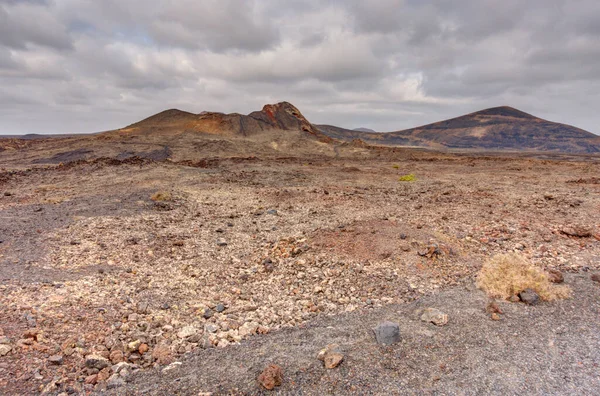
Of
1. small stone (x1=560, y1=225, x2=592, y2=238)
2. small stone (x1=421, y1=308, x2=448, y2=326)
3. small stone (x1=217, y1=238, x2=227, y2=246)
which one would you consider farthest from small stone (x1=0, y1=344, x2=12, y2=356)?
small stone (x1=560, y1=225, x2=592, y2=238)

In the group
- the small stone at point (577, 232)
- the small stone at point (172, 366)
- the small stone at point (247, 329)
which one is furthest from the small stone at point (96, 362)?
the small stone at point (577, 232)

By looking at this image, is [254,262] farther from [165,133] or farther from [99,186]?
[165,133]

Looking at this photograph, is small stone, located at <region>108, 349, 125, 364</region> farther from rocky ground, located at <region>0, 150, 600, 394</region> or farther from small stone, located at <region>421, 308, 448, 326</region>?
small stone, located at <region>421, 308, 448, 326</region>

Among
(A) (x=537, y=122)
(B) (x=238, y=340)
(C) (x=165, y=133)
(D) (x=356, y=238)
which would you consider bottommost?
(B) (x=238, y=340)

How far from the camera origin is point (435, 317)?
476cm

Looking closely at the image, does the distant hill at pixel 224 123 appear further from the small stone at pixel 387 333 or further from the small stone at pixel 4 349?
the small stone at pixel 387 333

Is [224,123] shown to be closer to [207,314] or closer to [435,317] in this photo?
[207,314]

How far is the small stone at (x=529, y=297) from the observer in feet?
16.9

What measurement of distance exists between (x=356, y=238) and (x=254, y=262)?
8.40 ft

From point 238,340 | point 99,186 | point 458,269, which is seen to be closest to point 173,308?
point 238,340

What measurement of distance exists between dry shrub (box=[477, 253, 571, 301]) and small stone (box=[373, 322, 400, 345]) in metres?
2.24

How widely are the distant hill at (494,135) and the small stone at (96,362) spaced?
378 ft

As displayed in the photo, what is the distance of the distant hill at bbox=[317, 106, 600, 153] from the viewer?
4733 inches

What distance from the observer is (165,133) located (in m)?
47.2
